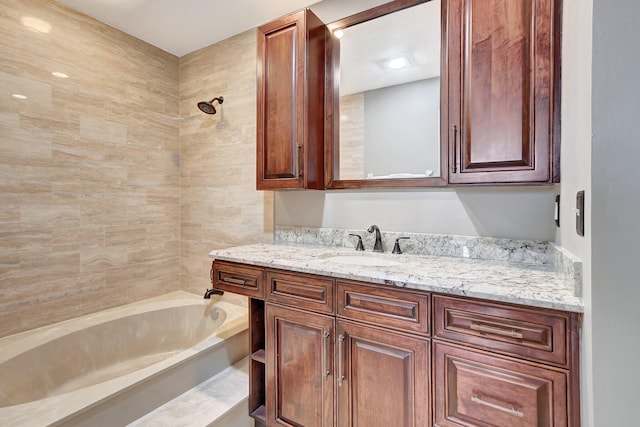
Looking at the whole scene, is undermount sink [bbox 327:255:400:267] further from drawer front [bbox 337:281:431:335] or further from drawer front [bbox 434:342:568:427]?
drawer front [bbox 434:342:568:427]

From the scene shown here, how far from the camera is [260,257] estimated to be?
1.52 meters

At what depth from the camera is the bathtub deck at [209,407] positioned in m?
1.44

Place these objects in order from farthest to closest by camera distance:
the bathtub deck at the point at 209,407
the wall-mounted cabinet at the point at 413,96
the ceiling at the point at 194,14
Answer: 1. the ceiling at the point at 194,14
2. the bathtub deck at the point at 209,407
3. the wall-mounted cabinet at the point at 413,96

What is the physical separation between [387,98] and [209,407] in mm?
1954

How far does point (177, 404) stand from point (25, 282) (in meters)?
1.25

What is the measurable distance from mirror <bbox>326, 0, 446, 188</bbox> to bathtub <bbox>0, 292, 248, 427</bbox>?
133cm

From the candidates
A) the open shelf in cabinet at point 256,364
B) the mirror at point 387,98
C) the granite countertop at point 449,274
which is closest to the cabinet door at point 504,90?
the mirror at point 387,98

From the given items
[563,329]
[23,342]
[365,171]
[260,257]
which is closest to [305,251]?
[260,257]

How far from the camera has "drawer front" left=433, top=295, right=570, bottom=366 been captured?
0.86m

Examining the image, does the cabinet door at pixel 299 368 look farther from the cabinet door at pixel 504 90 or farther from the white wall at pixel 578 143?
the cabinet door at pixel 504 90

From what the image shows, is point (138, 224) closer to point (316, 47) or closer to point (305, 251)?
point (305, 251)

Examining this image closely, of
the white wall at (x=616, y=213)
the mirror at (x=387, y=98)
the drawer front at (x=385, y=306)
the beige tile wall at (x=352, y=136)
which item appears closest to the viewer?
the white wall at (x=616, y=213)

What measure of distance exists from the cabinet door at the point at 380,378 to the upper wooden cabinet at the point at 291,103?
935mm

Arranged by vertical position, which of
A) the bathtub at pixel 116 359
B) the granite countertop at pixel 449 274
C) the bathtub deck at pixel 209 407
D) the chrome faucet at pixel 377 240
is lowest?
the bathtub deck at pixel 209 407
